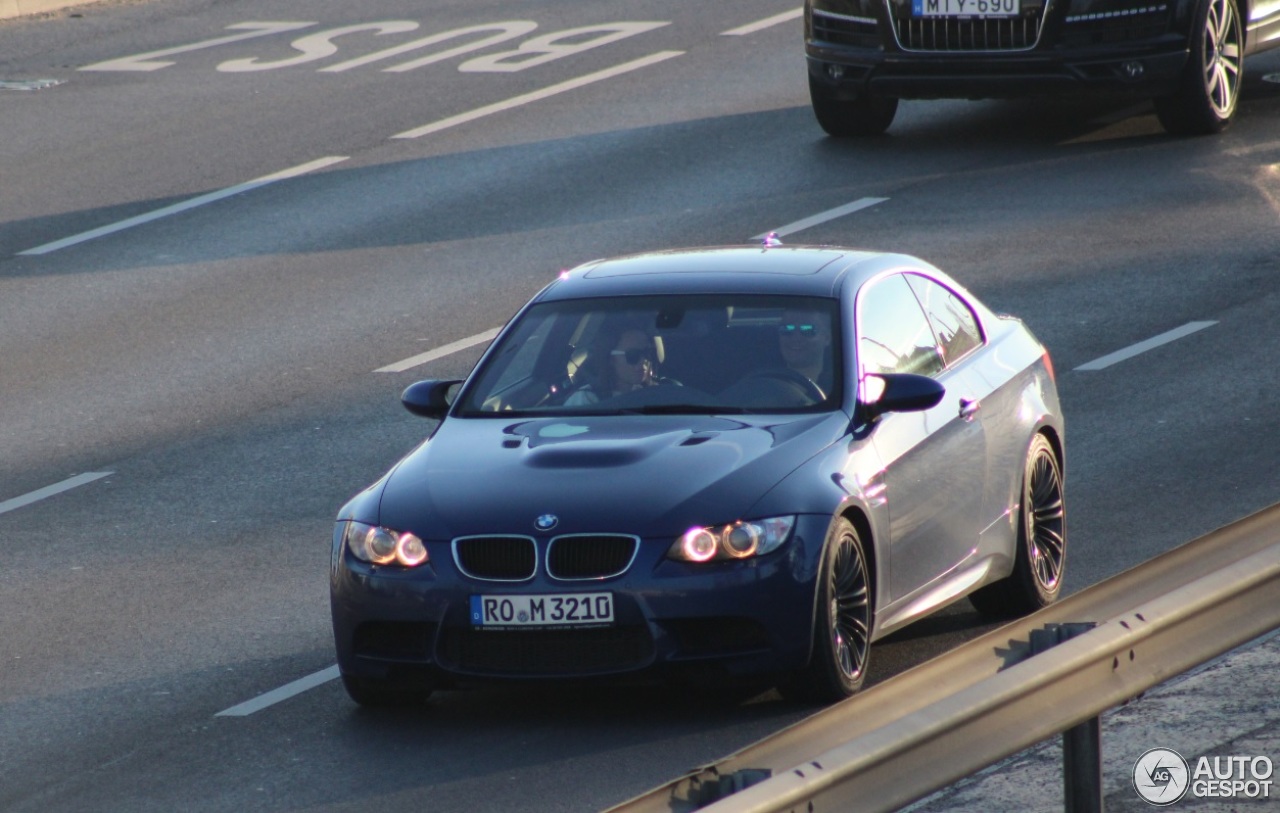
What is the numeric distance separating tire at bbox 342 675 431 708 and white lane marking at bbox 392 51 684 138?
12.7m

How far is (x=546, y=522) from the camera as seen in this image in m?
7.95

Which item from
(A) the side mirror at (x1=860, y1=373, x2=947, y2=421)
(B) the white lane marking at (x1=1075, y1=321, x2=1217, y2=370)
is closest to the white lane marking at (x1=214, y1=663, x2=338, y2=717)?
(A) the side mirror at (x1=860, y1=373, x2=947, y2=421)

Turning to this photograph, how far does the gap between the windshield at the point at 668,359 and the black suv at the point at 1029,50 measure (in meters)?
9.96

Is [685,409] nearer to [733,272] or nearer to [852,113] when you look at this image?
[733,272]

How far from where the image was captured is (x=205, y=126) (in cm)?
2139

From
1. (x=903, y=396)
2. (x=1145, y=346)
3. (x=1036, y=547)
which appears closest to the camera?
(x=903, y=396)

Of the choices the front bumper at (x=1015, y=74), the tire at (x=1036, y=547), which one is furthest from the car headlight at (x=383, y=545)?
the front bumper at (x=1015, y=74)

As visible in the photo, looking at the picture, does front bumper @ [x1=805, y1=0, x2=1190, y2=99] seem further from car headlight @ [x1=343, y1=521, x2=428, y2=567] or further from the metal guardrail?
the metal guardrail

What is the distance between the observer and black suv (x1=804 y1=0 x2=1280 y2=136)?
18594 millimetres

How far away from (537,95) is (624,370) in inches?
538

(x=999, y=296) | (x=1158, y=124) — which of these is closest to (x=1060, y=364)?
(x=999, y=296)

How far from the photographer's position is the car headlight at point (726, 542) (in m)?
7.96
